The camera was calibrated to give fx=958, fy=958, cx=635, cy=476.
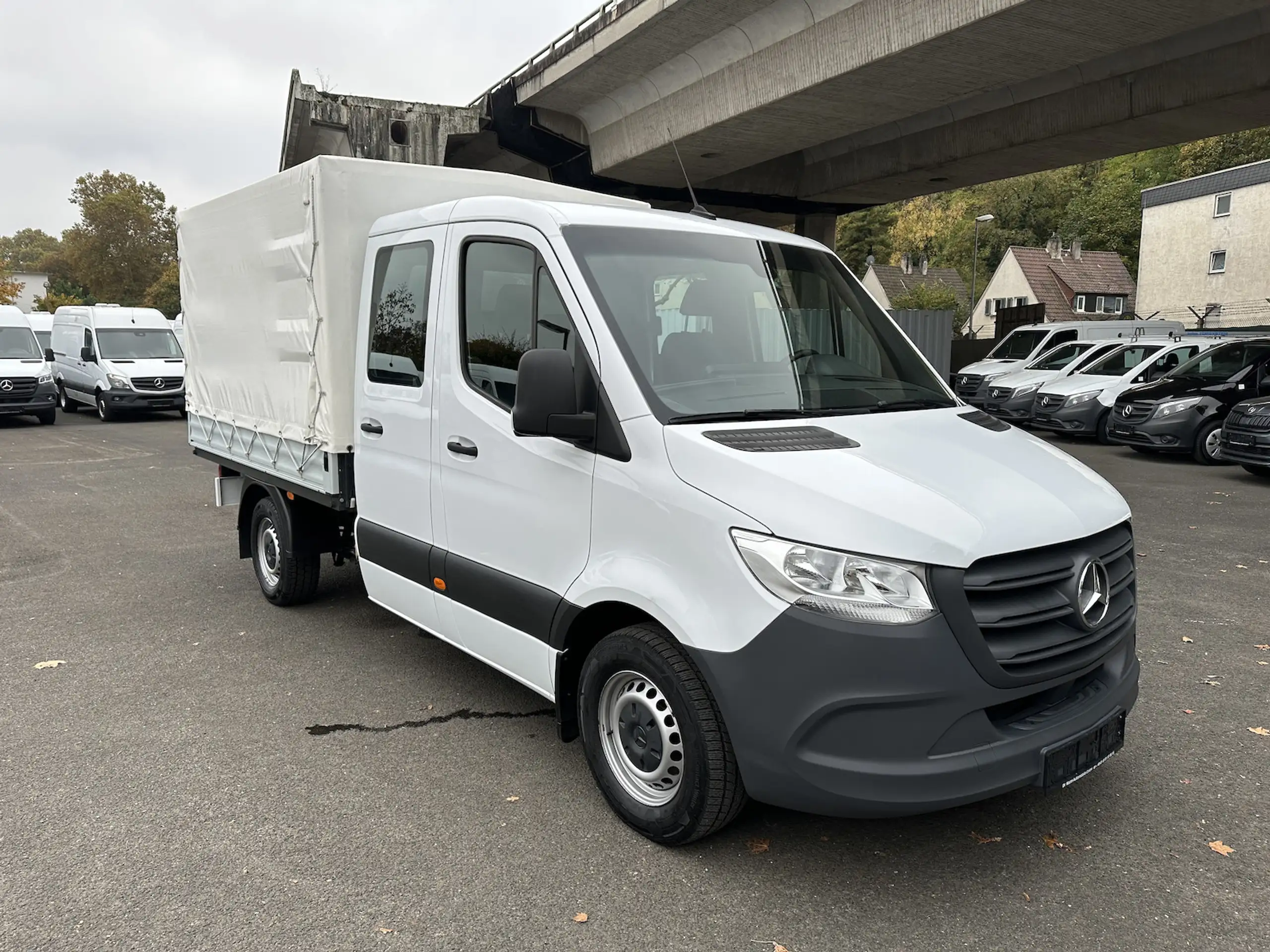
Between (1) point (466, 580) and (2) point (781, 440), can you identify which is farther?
(1) point (466, 580)

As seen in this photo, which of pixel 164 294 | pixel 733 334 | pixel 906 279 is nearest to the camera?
pixel 733 334

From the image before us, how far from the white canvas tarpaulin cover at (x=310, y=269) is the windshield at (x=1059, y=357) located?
56.0 feet

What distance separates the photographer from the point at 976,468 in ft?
10.9

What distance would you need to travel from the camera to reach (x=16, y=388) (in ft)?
65.8

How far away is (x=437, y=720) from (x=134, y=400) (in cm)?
1969

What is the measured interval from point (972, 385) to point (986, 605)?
1983cm

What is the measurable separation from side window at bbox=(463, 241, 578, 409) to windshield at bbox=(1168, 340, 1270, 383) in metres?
14.5

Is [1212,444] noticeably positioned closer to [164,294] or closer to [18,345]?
[18,345]

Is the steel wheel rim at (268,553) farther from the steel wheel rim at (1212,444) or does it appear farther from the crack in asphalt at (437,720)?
the steel wheel rim at (1212,444)

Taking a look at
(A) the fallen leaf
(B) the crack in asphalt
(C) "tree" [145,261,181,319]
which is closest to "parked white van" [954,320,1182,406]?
(B) the crack in asphalt

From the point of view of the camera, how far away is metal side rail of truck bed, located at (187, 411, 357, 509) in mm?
5324

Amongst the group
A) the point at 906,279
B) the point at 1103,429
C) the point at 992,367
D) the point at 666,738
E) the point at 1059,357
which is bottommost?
the point at 1103,429

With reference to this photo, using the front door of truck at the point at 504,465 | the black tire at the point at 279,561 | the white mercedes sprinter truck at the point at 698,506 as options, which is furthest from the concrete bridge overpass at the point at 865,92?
the black tire at the point at 279,561

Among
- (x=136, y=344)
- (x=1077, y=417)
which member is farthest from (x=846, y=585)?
(x=136, y=344)
